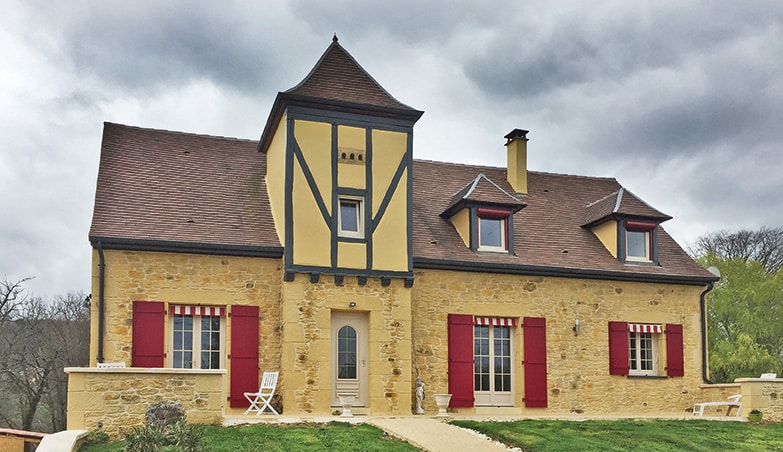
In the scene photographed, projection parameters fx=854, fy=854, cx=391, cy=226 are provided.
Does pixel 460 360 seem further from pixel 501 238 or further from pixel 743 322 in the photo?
pixel 743 322

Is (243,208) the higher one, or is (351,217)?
(243,208)

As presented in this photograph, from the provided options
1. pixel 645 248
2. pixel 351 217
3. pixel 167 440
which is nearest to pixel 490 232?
pixel 351 217

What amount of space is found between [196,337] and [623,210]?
9.77m

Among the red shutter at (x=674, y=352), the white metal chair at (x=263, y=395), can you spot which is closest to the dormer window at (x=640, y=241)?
the red shutter at (x=674, y=352)

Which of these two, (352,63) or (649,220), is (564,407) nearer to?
(649,220)

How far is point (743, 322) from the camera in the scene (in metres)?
27.5

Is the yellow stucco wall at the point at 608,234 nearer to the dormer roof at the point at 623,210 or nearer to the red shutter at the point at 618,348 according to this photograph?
the dormer roof at the point at 623,210

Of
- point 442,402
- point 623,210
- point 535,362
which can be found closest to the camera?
point 442,402

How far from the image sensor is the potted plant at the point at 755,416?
1645 centimetres

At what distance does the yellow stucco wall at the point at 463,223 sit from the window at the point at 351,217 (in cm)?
278

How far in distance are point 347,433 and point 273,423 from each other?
1.47 metres

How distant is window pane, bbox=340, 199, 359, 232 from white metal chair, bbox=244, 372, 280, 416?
3096 mm

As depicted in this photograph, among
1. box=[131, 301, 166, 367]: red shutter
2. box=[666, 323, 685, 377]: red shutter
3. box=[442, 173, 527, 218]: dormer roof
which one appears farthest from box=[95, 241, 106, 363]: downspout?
box=[666, 323, 685, 377]: red shutter

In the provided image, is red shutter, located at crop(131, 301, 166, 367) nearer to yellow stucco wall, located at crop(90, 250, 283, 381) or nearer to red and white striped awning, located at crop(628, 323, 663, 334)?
yellow stucco wall, located at crop(90, 250, 283, 381)
